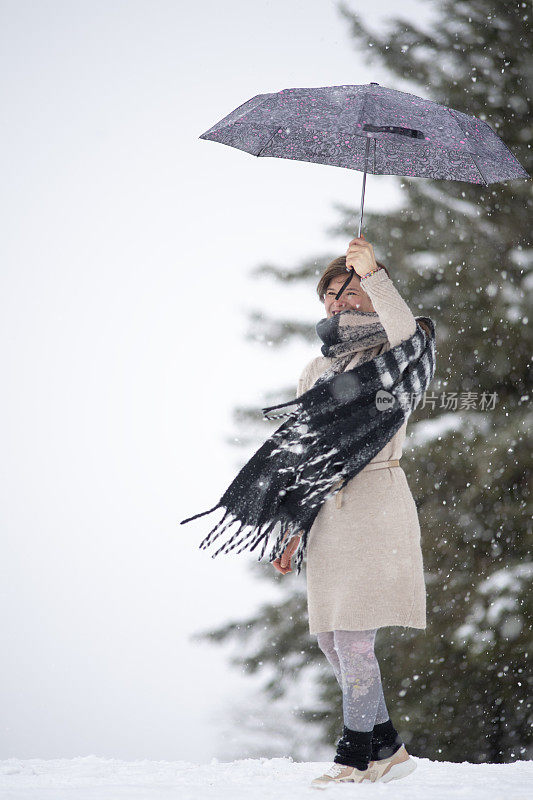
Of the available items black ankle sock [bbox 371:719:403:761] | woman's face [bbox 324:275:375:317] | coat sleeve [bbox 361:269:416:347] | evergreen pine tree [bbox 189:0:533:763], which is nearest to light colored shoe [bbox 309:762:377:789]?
black ankle sock [bbox 371:719:403:761]

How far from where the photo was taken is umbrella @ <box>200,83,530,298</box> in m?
2.80

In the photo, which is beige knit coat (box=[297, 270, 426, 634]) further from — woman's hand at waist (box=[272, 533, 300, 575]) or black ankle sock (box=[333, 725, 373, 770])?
black ankle sock (box=[333, 725, 373, 770])

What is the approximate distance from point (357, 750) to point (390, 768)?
0.23 meters

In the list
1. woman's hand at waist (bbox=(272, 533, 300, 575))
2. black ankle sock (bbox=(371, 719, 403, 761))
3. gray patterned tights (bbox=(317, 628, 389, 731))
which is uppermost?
woman's hand at waist (bbox=(272, 533, 300, 575))

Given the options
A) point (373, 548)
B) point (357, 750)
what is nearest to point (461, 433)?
point (373, 548)

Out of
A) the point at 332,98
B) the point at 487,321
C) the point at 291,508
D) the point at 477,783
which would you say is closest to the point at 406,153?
the point at 332,98

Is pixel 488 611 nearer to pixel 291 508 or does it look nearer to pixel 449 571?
pixel 449 571

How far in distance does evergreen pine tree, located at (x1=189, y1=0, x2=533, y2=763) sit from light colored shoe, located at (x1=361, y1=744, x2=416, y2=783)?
2685 millimetres

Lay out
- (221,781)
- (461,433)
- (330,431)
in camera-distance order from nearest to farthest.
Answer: (330,431) < (221,781) < (461,433)

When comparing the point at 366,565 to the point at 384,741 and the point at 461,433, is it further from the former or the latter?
the point at 461,433

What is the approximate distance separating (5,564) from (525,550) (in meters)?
45.6

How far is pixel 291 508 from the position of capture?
297cm

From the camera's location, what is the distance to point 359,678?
2.81m

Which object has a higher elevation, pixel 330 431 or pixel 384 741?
pixel 330 431
